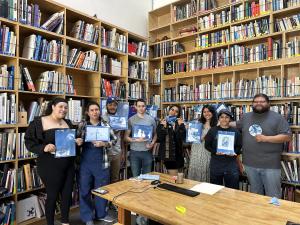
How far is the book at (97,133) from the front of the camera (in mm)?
2746

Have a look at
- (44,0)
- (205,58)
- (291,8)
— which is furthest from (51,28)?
(291,8)

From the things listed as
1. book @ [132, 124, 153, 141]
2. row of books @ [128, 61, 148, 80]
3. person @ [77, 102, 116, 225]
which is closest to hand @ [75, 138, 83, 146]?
person @ [77, 102, 116, 225]

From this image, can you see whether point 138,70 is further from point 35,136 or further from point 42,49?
point 35,136

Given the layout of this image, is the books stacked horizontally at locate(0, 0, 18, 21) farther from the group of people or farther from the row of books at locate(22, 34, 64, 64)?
the group of people

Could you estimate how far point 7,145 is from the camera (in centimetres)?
284

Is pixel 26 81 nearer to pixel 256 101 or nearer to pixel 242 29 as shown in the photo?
pixel 256 101

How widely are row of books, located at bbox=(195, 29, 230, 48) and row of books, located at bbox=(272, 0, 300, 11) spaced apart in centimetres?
75

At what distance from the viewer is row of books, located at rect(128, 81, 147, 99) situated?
4.56 m

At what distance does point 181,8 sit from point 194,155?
295 cm

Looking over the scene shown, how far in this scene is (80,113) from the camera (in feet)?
12.1

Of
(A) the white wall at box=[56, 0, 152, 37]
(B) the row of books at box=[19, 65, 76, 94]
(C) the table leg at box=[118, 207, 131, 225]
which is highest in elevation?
(A) the white wall at box=[56, 0, 152, 37]

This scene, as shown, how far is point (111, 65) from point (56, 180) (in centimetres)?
227

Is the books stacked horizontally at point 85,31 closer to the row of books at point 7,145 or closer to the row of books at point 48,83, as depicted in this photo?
the row of books at point 48,83

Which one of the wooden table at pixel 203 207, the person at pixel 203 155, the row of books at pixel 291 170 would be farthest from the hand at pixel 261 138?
the wooden table at pixel 203 207
